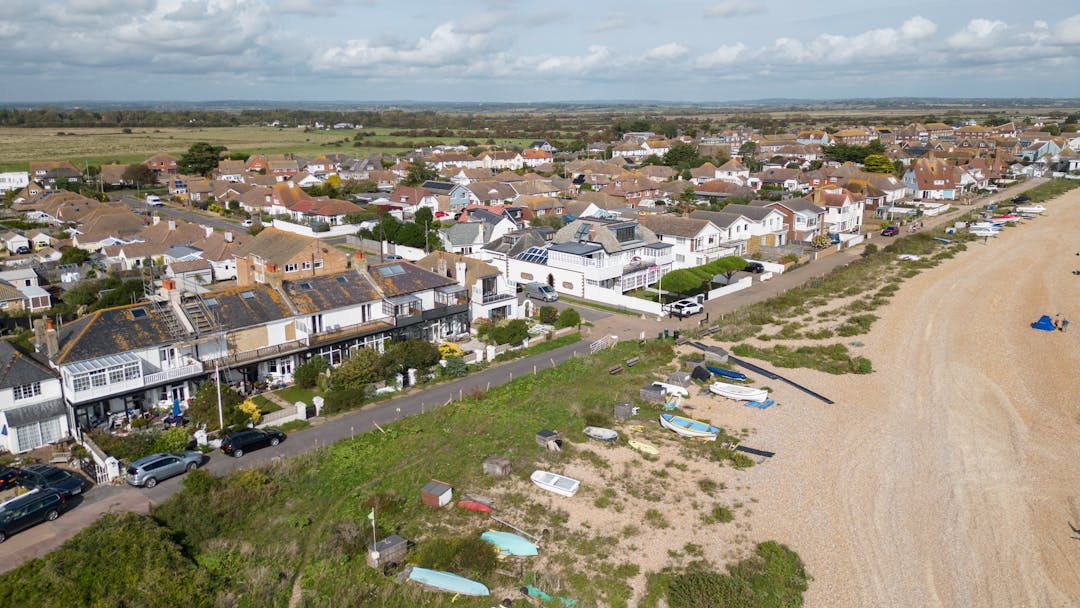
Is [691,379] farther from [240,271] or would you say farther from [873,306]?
[240,271]

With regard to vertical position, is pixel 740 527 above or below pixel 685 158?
below

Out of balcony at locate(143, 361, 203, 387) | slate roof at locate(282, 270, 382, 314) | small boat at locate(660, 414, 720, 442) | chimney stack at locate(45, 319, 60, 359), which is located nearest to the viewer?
small boat at locate(660, 414, 720, 442)

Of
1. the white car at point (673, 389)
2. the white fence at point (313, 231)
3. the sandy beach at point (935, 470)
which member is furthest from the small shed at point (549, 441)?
the white fence at point (313, 231)

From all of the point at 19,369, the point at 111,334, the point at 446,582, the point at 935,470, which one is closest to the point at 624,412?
the point at 935,470

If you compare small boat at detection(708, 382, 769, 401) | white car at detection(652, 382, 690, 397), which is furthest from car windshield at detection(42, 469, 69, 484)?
small boat at detection(708, 382, 769, 401)

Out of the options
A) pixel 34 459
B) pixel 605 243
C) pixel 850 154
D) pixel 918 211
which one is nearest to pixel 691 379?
pixel 605 243

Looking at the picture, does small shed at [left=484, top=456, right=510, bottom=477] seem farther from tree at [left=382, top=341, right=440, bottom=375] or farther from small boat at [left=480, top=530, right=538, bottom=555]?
tree at [left=382, top=341, right=440, bottom=375]
